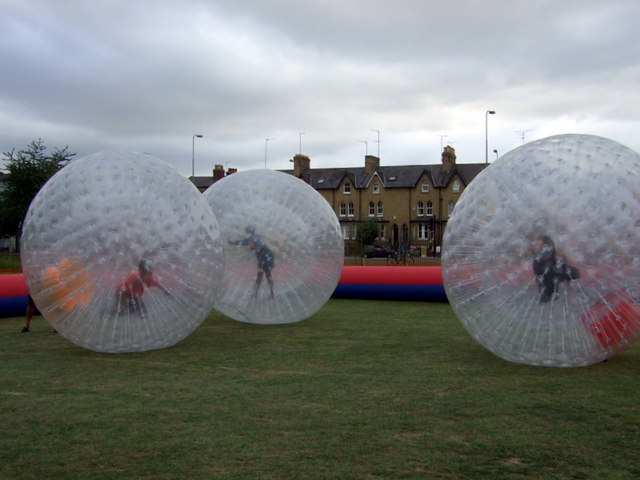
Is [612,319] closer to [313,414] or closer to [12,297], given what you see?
[313,414]

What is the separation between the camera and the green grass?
4.61 m

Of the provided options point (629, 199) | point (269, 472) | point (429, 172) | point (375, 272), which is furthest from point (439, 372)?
point (429, 172)

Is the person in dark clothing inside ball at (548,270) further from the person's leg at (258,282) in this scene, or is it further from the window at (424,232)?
the window at (424,232)

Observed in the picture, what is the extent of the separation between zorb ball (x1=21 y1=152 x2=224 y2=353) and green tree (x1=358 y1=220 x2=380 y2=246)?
4430 centimetres

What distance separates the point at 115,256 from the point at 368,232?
149 feet

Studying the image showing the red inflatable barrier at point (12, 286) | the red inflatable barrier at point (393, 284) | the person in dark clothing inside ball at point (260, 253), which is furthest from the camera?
the red inflatable barrier at point (393, 284)

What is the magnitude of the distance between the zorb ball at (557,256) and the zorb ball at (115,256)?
360 cm

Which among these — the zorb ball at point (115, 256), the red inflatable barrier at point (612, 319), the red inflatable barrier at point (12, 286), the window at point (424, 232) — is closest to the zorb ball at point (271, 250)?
the zorb ball at point (115, 256)

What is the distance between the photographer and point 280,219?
1116 centimetres

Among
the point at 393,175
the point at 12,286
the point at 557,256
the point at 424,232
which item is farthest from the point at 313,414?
the point at 393,175

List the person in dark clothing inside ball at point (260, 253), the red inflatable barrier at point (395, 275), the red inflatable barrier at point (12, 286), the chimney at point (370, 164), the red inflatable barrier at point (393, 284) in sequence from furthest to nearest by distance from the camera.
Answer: the chimney at point (370, 164) < the red inflatable barrier at point (395, 275) < the red inflatable barrier at point (393, 284) < the red inflatable barrier at point (12, 286) < the person in dark clothing inside ball at point (260, 253)

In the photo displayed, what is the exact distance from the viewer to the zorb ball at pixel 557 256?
698 cm

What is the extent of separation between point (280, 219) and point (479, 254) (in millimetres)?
4485

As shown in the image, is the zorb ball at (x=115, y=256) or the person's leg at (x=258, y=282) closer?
the zorb ball at (x=115, y=256)
